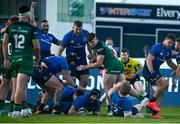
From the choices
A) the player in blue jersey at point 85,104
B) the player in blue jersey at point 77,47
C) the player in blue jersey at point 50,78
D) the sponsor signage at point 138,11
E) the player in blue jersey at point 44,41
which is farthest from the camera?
the sponsor signage at point 138,11

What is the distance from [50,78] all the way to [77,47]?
97.7 inches

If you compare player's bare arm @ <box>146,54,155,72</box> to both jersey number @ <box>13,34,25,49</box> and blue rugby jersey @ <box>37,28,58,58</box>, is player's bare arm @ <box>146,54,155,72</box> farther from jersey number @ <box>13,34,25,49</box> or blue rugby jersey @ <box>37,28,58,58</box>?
jersey number @ <box>13,34,25,49</box>

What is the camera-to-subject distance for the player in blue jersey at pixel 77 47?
22.5 metres

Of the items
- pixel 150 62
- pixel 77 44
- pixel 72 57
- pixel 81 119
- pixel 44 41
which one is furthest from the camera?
pixel 72 57

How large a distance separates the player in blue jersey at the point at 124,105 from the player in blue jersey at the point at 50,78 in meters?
1.30

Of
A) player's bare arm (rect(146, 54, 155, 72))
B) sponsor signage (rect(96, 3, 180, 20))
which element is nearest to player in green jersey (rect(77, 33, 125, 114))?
Answer: player's bare arm (rect(146, 54, 155, 72))

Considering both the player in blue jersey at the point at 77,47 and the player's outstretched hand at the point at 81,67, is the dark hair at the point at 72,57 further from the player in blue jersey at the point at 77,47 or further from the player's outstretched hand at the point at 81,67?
the player's outstretched hand at the point at 81,67

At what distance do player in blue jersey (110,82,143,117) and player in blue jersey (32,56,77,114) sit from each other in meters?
1.30

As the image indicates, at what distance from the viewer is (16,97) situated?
60.1 ft

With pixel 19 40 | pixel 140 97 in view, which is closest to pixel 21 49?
pixel 19 40

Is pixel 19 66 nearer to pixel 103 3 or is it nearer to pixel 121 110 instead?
pixel 121 110

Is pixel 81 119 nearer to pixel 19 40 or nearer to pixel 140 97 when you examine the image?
pixel 19 40

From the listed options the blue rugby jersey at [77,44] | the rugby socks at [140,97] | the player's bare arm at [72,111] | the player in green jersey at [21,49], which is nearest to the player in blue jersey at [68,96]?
the player's bare arm at [72,111]

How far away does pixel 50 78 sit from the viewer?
20344 millimetres
